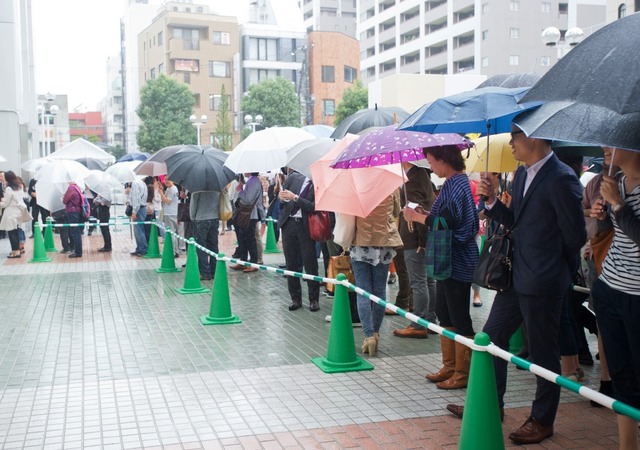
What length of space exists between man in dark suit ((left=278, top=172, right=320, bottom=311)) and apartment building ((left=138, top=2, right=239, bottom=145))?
59602mm

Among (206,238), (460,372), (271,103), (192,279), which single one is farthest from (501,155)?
(271,103)

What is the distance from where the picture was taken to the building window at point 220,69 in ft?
227

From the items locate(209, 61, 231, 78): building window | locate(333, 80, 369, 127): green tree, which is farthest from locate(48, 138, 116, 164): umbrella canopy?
locate(209, 61, 231, 78): building window

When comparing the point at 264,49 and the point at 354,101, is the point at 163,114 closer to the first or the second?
the point at 354,101

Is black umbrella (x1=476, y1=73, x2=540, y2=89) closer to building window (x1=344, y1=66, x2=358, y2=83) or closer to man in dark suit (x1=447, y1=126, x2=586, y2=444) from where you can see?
man in dark suit (x1=447, y1=126, x2=586, y2=444)

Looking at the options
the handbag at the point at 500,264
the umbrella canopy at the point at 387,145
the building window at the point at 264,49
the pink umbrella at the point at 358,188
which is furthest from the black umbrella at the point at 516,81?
the building window at the point at 264,49

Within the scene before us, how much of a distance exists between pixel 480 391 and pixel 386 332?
4.16 m

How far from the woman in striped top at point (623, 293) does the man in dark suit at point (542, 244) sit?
15.1 inches

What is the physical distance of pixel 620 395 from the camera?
4.00 meters

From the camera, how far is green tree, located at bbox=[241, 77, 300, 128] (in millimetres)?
58219

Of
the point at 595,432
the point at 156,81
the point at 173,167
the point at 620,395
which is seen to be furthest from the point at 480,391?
the point at 156,81

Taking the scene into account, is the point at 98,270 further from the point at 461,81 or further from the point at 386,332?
the point at 461,81

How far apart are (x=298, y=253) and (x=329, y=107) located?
2405 inches

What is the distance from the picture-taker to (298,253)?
9664 mm
